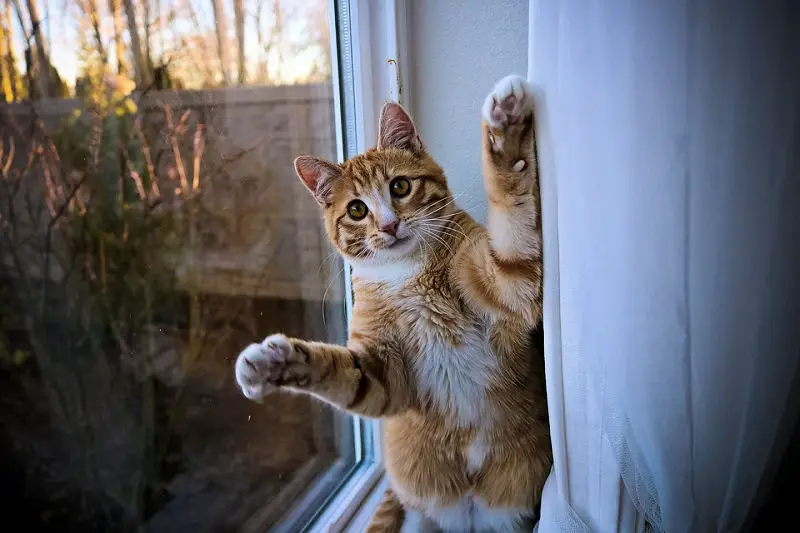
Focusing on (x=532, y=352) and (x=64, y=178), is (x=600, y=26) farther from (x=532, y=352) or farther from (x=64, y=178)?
(x=64, y=178)

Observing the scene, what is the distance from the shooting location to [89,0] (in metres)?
0.74

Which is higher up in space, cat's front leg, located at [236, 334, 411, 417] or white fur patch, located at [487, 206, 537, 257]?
white fur patch, located at [487, 206, 537, 257]

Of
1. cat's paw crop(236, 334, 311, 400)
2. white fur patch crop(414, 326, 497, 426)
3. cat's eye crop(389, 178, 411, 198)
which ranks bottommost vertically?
white fur patch crop(414, 326, 497, 426)

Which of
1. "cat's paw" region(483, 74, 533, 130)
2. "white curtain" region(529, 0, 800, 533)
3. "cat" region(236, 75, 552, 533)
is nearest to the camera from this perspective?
"white curtain" region(529, 0, 800, 533)

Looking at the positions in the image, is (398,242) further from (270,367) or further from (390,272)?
(270,367)

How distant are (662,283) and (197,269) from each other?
0.75m

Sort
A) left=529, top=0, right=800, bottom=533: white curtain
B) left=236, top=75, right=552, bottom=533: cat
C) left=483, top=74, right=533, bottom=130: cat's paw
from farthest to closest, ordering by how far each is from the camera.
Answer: left=236, top=75, right=552, bottom=533: cat < left=483, top=74, right=533, bottom=130: cat's paw < left=529, top=0, right=800, bottom=533: white curtain

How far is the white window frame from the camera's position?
1014mm

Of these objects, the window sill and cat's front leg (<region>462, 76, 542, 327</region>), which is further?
the window sill

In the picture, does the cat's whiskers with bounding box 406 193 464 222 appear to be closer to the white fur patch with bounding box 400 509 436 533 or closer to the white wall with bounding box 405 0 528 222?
the white wall with bounding box 405 0 528 222

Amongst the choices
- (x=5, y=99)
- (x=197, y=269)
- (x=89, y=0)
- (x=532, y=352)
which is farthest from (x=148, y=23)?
(x=532, y=352)

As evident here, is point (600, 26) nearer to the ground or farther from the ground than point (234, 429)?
farther from the ground

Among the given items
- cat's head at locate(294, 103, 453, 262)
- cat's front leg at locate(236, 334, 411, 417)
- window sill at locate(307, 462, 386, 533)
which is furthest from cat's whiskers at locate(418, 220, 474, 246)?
window sill at locate(307, 462, 386, 533)

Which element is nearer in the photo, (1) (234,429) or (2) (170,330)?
(2) (170,330)
